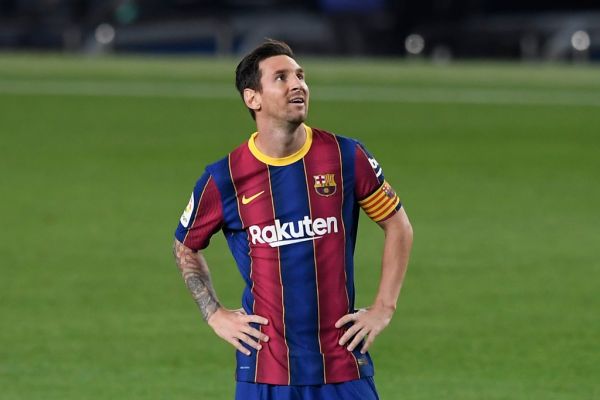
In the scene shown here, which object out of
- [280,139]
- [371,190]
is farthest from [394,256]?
[280,139]

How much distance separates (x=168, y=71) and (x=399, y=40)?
5054 mm

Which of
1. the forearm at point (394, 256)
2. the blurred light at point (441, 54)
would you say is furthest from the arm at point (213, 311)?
the blurred light at point (441, 54)

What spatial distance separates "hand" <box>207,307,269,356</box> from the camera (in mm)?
5977

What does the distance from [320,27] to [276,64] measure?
1024 inches

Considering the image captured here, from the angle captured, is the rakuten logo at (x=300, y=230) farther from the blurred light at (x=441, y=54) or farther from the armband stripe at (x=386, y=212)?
the blurred light at (x=441, y=54)

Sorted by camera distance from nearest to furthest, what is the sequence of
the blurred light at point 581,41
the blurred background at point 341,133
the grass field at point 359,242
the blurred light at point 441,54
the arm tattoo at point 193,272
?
1. the arm tattoo at point 193,272
2. the grass field at point 359,242
3. the blurred background at point 341,133
4. the blurred light at point 581,41
5. the blurred light at point 441,54

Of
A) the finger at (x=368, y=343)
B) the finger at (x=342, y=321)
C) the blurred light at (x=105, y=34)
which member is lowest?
the finger at (x=368, y=343)

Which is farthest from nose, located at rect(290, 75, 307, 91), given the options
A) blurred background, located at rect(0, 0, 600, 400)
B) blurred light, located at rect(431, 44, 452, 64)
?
blurred light, located at rect(431, 44, 452, 64)

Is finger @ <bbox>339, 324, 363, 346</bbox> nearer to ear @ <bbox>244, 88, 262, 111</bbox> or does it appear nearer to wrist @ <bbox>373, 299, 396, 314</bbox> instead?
wrist @ <bbox>373, 299, 396, 314</bbox>

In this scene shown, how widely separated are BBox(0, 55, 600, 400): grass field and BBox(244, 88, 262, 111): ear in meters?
3.16

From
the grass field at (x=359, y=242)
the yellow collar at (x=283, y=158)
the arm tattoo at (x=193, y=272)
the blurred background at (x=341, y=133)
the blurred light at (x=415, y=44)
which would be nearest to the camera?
the yellow collar at (x=283, y=158)

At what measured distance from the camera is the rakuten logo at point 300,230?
592cm

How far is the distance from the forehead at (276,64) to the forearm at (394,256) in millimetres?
684

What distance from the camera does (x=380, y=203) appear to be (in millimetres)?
6062
